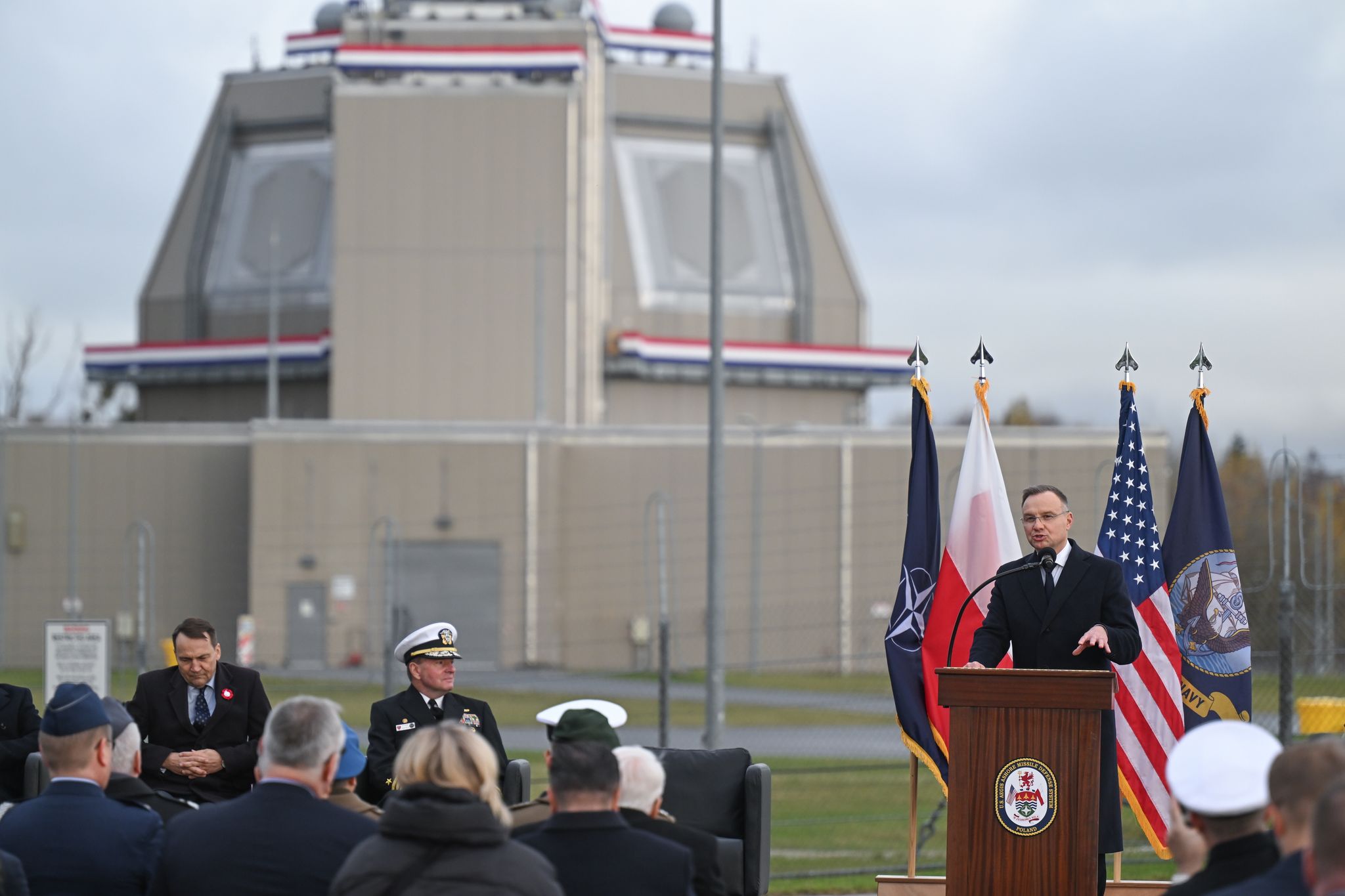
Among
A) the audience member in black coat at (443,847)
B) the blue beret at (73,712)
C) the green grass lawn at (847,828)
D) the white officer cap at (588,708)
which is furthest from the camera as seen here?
the green grass lawn at (847,828)

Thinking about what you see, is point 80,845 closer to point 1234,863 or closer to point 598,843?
point 598,843

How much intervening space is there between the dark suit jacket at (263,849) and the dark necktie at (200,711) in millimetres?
3493

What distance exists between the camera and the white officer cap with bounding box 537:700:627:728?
663 centimetres

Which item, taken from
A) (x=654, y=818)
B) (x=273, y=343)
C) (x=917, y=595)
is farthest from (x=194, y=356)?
(x=654, y=818)

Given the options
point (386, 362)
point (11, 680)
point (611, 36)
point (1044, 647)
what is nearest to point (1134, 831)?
point (1044, 647)

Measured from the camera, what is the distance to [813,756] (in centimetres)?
2180

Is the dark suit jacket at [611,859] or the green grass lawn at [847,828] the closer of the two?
the dark suit jacket at [611,859]

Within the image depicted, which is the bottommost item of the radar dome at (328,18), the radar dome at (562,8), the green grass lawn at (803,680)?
the green grass lawn at (803,680)

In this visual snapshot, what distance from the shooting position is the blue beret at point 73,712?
5875mm

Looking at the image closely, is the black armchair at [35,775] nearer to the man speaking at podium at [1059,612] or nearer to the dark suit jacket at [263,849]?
the dark suit jacket at [263,849]

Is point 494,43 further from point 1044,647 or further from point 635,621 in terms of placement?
point 1044,647

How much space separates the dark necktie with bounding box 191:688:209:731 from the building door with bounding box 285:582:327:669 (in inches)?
1110

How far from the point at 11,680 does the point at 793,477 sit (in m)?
17.1

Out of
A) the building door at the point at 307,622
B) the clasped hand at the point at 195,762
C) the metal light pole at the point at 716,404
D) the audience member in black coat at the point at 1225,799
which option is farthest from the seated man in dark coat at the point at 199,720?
the building door at the point at 307,622
